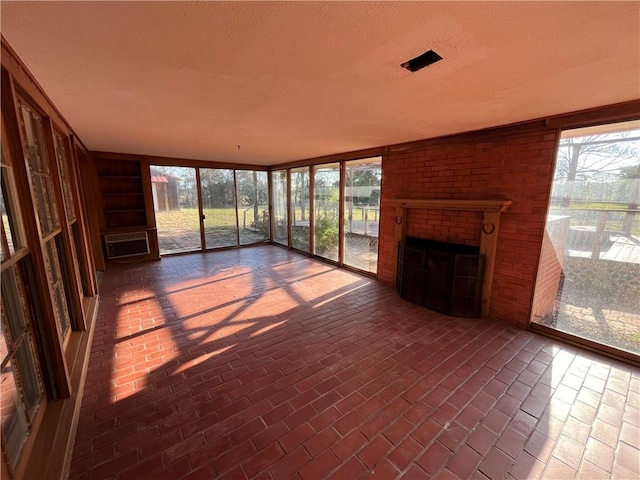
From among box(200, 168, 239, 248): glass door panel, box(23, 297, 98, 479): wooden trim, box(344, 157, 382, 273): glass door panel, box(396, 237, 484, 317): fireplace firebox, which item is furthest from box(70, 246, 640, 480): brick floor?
box(200, 168, 239, 248): glass door panel

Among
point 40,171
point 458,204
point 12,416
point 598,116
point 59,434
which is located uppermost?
point 598,116

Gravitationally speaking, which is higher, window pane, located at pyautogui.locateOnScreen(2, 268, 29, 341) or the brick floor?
window pane, located at pyautogui.locateOnScreen(2, 268, 29, 341)

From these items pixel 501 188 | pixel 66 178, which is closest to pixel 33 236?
pixel 66 178

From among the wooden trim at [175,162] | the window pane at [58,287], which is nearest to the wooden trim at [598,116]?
the window pane at [58,287]

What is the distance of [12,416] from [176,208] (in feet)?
18.5

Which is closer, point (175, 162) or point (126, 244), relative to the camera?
point (126, 244)

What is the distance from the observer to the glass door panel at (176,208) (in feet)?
19.8

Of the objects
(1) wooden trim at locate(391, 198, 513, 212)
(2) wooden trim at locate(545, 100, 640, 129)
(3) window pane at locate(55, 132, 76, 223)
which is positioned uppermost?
(2) wooden trim at locate(545, 100, 640, 129)

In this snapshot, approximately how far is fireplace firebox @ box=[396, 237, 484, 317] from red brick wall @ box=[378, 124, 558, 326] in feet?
0.61

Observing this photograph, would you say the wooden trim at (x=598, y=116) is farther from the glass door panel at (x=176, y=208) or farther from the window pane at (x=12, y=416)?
the glass door panel at (x=176, y=208)

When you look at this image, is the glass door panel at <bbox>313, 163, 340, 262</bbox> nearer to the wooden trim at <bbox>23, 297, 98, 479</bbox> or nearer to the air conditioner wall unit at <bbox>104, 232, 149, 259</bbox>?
the air conditioner wall unit at <bbox>104, 232, 149, 259</bbox>

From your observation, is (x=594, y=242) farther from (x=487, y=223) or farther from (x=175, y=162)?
(x=175, y=162)

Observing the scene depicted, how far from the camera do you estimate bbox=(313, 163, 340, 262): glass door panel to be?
5375 millimetres

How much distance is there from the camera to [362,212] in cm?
489
